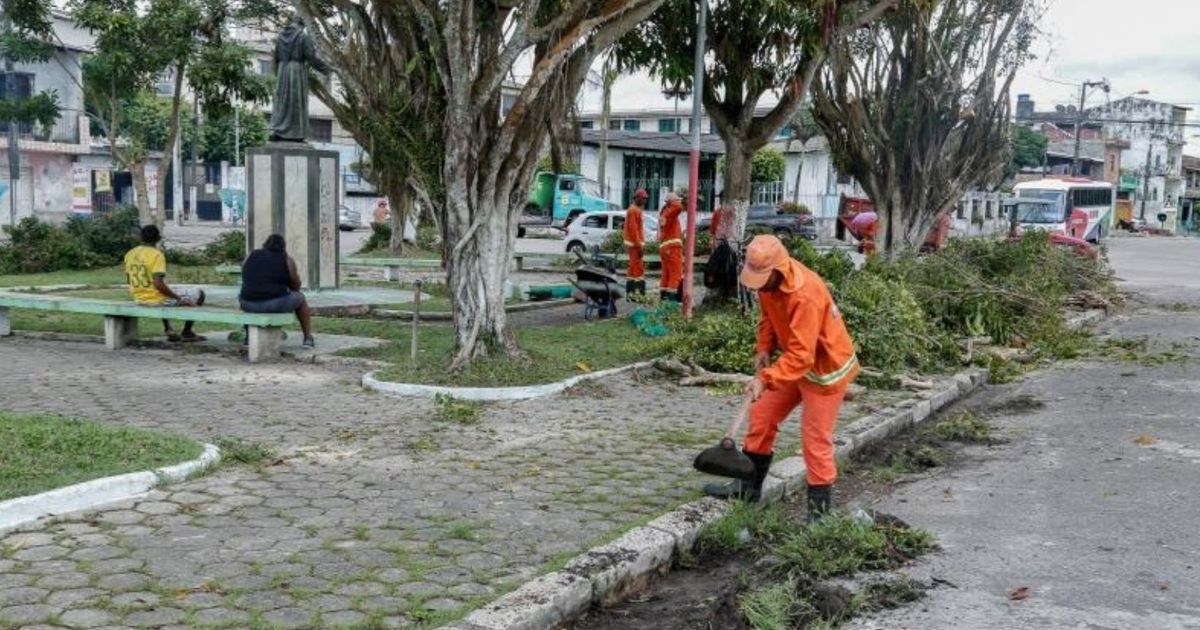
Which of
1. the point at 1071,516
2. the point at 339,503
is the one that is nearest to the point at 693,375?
the point at 1071,516

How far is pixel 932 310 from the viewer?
43.3ft

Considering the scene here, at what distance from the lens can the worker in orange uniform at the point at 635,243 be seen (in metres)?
15.5

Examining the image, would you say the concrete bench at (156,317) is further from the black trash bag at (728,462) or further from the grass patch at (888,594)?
the grass patch at (888,594)

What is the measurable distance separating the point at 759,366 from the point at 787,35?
8643 millimetres

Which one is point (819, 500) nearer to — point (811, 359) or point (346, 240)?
point (811, 359)

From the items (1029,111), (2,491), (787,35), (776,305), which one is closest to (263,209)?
(787,35)

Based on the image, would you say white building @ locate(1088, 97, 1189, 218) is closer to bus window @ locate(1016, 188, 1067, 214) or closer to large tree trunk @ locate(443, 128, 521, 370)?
bus window @ locate(1016, 188, 1067, 214)

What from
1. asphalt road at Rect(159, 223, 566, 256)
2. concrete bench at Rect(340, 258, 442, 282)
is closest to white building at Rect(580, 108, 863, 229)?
asphalt road at Rect(159, 223, 566, 256)

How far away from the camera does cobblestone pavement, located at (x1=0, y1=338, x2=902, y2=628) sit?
4.44 meters

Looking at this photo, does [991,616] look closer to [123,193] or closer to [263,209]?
[263,209]

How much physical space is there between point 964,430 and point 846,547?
363cm

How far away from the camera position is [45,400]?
841 cm

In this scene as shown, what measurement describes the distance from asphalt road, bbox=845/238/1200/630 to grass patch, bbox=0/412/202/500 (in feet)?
12.8

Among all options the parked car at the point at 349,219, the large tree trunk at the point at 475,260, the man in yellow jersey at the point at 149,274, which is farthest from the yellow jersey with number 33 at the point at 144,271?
the parked car at the point at 349,219
